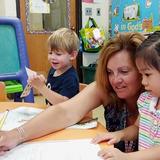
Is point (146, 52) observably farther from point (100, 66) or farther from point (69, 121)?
point (69, 121)

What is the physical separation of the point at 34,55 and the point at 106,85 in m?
3.21

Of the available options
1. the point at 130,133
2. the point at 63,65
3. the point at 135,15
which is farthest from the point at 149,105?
the point at 135,15

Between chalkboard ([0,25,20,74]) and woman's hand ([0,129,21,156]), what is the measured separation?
1582 mm

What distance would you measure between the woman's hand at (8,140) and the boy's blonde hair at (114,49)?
1.27 ft

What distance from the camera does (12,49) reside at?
2.44 meters

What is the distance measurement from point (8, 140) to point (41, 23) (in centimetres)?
352

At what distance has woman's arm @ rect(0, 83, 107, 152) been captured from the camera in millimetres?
892

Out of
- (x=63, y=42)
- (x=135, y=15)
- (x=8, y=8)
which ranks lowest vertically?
(x=63, y=42)

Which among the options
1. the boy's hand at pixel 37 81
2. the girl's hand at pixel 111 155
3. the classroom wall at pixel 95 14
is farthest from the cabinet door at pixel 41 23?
the girl's hand at pixel 111 155

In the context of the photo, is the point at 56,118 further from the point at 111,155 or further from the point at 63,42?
the point at 63,42

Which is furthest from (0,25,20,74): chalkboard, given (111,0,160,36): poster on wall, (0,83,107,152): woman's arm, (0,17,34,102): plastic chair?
(111,0,160,36): poster on wall

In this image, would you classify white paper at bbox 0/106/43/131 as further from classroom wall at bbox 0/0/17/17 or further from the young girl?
classroom wall at bbox 0/0/17/17

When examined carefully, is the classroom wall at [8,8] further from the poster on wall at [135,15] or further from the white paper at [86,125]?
the white paper at [86,125]

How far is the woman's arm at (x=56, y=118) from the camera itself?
892 mm
